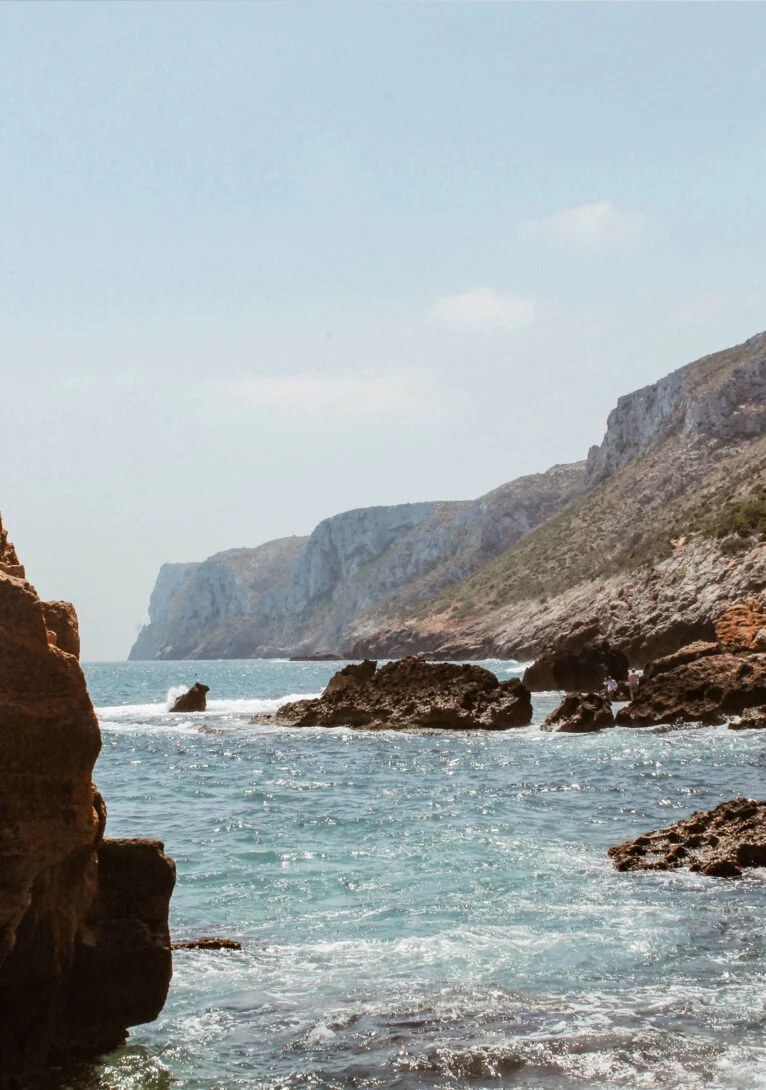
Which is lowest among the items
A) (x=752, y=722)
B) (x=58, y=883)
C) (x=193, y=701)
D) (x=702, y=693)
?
(x=752, y=722)

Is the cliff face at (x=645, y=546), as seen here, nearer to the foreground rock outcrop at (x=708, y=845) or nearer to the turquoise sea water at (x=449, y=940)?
the turquoise sea water at (x=449, y=940)

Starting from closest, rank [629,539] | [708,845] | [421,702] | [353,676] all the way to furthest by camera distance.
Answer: [708,845] < [421,702] < [353,676] < [629,539]

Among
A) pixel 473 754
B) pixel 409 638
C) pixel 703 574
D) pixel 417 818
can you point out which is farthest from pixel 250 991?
pixel 409 638

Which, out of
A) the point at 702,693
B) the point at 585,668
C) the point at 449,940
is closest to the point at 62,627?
the point at 449,940

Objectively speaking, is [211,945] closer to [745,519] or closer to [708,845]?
[708,845]

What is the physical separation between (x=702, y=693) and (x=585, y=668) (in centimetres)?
1846

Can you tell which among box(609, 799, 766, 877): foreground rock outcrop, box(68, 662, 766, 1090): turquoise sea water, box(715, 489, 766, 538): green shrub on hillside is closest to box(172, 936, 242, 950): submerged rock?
box(68, 662, 766, 1090): turquoise sea water

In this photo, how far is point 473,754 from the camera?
30.1 metres

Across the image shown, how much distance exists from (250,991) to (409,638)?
399ft

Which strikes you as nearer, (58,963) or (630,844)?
(58,963)

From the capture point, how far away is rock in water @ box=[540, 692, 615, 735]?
35.5 m

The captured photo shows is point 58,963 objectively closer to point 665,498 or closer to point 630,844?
point 630,844

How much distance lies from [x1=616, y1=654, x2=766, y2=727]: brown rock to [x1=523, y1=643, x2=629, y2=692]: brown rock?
15826 millimetres

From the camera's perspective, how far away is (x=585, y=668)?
178 ft
